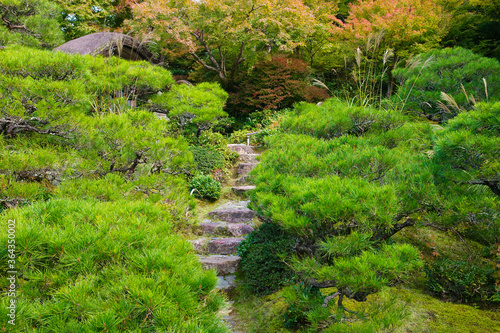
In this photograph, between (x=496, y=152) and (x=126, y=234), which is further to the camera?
(x=496, y=152)

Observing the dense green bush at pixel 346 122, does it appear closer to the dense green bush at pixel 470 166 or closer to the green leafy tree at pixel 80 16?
the dense green bush at pixel 470 166

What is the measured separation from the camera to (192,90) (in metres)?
5.79

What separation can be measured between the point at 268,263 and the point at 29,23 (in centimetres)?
577

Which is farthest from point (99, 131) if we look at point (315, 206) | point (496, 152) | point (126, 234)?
point (496, 152)

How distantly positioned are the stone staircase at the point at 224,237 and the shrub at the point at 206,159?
31.7 inches

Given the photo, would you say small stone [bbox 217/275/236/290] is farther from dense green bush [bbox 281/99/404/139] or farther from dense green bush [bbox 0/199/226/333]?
dense green bush [bbox 0/199/226/333]

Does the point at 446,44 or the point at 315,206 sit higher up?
the point at 446,44

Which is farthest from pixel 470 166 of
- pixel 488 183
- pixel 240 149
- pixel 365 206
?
pixel 240 149

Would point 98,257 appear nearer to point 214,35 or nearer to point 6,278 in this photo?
point 6,278

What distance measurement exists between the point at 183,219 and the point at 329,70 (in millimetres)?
9766

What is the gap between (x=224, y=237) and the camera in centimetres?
438

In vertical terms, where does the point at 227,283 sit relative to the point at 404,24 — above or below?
below

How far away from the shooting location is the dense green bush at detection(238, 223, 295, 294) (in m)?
2.88

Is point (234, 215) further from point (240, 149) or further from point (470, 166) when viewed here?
point (470, 166)
